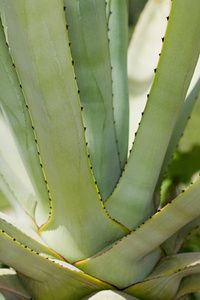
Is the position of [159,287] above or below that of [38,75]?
below

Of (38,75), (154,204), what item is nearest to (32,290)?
(154,204)

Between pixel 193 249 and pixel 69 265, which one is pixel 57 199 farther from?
pixel 193 249

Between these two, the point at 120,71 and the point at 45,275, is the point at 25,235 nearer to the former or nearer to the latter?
the point at 45,275

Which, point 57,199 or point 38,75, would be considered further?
point 57,199

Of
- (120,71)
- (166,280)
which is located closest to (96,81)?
(120,71)

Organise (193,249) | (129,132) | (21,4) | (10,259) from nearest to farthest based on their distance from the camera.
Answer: (21,4) → (10,259) → (129,132) → (193,249)

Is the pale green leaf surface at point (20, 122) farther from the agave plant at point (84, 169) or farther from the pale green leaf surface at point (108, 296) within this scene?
the pale green leaf surface at point (108, 296)

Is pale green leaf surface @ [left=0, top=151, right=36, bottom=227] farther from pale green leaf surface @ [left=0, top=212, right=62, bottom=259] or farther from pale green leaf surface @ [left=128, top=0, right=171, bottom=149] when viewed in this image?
pale green leaf surface @ [left=128, top=0, right=171, bottom=149]
